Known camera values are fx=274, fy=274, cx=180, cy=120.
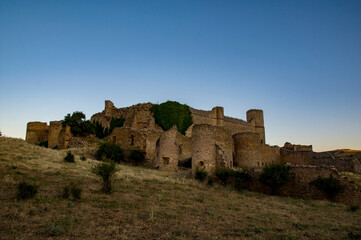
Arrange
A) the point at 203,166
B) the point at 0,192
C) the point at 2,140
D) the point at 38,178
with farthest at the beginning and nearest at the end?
the point at 2,140 < the point at 203,166 < the point at 38,178 < the point at 0,192

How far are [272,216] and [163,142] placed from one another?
451 inches

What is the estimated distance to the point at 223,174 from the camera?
1620 cm

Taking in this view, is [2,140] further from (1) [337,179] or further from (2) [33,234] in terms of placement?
(1) [337,179]

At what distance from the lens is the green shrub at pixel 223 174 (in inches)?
637

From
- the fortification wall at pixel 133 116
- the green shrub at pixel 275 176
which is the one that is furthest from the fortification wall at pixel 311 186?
the fortification wall at pixel 133 116

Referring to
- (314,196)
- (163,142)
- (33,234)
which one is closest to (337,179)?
(314,196)

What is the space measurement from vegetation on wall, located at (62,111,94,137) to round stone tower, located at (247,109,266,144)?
83.6 ft

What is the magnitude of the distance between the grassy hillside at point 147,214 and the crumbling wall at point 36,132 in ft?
82.0

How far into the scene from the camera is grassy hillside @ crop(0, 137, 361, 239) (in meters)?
6.36

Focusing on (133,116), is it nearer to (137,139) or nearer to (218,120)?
(137,139)

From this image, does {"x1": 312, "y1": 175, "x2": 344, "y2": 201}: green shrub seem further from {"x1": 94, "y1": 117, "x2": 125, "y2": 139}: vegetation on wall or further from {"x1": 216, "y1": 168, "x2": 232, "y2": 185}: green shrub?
{"x1": 94, "y1": 117, "x2": 125, "y2": 139}: vegetation on wall

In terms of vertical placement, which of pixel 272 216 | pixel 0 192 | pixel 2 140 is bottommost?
pixel 272 216

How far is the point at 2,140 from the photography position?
62.8ft

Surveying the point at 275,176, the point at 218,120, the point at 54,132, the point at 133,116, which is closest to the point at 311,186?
the point at 275,176
